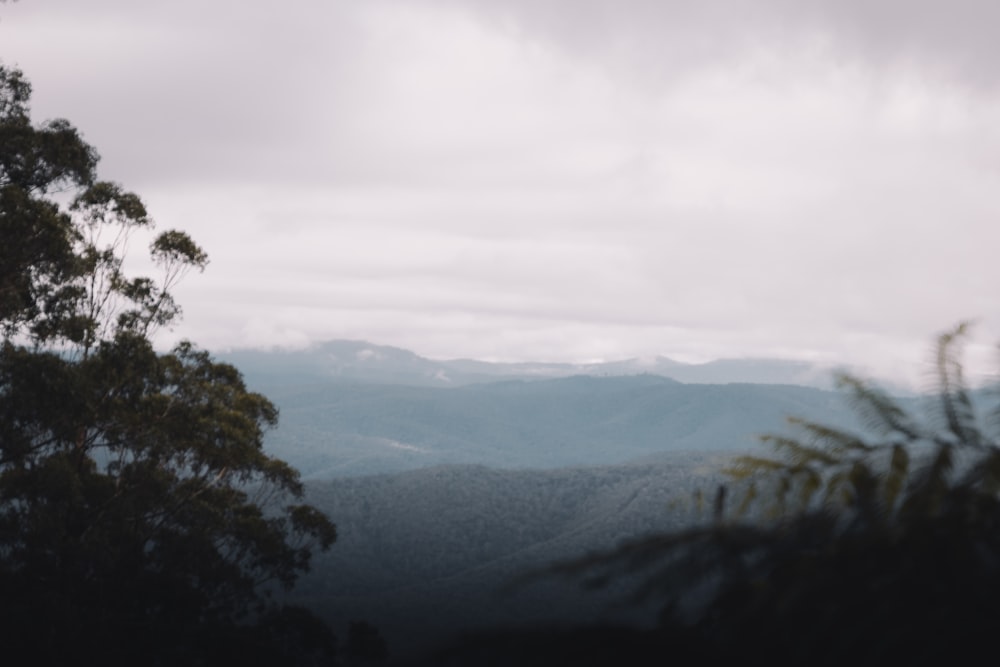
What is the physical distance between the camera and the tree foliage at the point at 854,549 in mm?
3480

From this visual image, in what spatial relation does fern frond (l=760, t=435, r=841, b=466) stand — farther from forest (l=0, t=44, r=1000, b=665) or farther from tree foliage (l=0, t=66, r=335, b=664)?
tree foliage (l=0, t=66, r=335, b=664)

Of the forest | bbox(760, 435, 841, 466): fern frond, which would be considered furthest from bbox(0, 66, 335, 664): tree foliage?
bbox(760, 435, 841, 466): fern frond

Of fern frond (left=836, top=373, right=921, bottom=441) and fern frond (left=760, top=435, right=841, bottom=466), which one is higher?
fern frond (left=836, top=373, right=921, bottom=441)

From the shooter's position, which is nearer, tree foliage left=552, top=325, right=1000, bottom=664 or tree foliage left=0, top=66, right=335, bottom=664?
tree foliage left=552, top=325, right=1000, bottom=664

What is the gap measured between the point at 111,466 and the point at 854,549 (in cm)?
2838

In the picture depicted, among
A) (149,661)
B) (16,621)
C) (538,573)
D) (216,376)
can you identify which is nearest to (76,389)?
(16,621)

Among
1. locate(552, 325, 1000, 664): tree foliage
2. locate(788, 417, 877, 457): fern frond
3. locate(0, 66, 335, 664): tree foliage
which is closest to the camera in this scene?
locate(552, 325, 1000, 664): tree foliage

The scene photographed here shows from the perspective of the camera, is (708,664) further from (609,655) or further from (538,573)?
(538,573)

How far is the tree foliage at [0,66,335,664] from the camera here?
2238cm

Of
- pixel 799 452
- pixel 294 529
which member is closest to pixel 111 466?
pixel 294 529

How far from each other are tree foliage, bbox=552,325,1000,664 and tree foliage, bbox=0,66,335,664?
19.3 meters

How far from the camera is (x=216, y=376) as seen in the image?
31266 millimetres

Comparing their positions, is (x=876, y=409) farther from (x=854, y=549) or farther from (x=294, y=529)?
(x=294, y=529)

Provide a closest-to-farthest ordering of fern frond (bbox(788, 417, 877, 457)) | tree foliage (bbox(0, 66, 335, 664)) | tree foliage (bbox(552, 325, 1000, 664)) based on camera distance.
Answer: tree foliage (bbox(552, 325, 1000, 664)) < fern frond (bbox(788, 417, 877, 457)) < tree foliage (bbox(0, 66, 335, 664))
